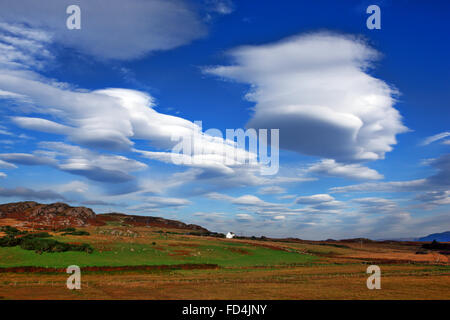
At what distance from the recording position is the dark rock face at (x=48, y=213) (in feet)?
494

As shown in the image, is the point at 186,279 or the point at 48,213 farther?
the point at 48,213

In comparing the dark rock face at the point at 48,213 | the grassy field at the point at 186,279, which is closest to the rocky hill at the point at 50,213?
the dark rock face at the point at 48,213

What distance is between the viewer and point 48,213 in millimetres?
161375

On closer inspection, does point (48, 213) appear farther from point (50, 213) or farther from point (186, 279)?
point (186, 279)

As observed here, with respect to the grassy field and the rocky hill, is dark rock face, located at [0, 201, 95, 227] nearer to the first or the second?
the rocky hill

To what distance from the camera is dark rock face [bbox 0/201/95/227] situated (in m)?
151

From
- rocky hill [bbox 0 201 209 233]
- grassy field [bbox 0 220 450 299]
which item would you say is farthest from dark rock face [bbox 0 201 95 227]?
grassy field [bbox 0 220 450 299]

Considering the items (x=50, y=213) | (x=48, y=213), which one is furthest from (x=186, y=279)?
(x=50, y=213)

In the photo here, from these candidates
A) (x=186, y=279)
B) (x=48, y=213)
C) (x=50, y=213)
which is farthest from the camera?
(x=50, y=213)

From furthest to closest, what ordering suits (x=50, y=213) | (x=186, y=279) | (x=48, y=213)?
(x=50, y=213) → (x=48, y=213) → (x=186, y=279)

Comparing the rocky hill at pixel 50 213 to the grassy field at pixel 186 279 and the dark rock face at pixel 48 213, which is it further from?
the grassy field at pixel 186 279
